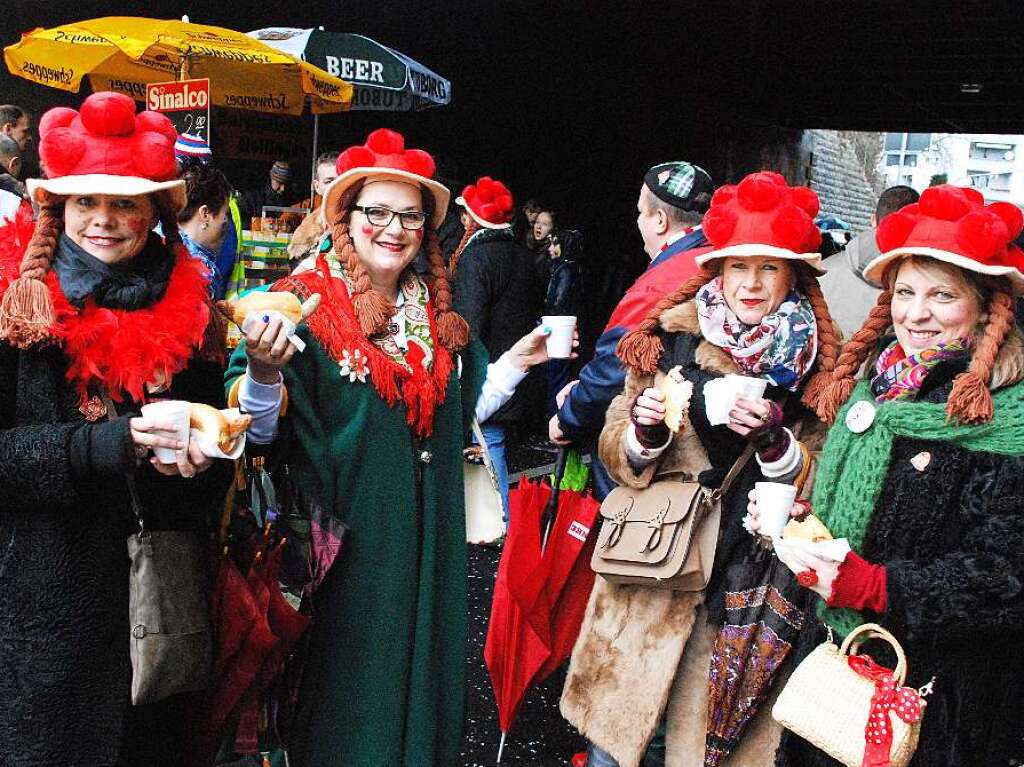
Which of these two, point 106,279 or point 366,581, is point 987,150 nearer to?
point 366,581

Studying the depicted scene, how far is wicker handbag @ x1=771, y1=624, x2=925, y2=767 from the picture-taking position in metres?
2.40

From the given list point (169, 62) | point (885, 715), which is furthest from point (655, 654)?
point (169, 62)

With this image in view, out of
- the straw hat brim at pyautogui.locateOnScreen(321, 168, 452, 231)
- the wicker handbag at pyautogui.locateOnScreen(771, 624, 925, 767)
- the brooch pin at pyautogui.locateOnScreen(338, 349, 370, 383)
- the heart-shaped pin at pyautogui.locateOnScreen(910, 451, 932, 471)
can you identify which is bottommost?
the wicker handbag at pyautogui.locateOnScreen(771, 624, 925, 767)

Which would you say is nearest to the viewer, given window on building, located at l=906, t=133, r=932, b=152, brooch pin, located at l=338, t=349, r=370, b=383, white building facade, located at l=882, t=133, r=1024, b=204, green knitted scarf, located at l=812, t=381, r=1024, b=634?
green knitted scarf, located at l=812, t=381, r=1024, b=634

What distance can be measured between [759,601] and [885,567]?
2.13 ft

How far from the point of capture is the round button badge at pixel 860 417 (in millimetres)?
2693

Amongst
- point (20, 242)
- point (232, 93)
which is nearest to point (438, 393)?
point (20, 242)

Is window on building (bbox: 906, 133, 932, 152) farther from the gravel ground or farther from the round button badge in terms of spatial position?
the round button badge

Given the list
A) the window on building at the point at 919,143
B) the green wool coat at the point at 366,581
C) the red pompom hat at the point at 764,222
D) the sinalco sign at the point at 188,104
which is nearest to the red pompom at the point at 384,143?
the green wool coat at the point at 366,581

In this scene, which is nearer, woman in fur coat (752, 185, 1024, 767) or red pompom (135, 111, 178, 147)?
woman in fur coat (752, 185, 1024, 767)

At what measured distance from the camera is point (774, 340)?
3105 millimetres

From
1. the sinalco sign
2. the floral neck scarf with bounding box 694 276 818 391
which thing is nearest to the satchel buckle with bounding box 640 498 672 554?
the floral neck scarf with bounding box 694 276 818 391

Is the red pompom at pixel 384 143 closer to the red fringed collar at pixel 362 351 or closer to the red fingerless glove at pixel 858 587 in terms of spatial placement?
the red fringed collar at pixel 362 351

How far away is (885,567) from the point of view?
253 centimetres
